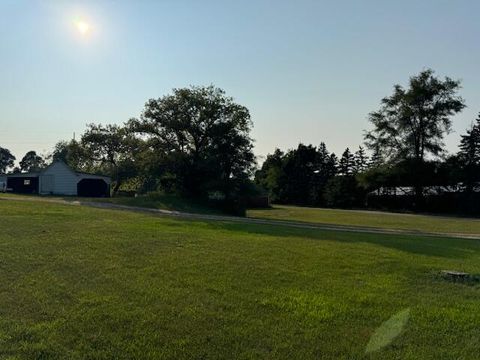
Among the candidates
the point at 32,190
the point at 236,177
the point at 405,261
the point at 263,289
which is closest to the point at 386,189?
the point at 236,177

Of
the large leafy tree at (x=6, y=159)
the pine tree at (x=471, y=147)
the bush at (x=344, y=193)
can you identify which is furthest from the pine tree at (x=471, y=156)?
the large leafy tree at (x=6, y=159)

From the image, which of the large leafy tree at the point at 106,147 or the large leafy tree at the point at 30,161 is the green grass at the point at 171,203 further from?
the large leafy tree at the point at 30,161

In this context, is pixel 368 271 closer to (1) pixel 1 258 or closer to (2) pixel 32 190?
(1) pixel 1 258

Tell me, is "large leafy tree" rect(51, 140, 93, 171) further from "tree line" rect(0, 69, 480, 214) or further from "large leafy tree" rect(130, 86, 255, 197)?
"large leafy tree" rect(130, 86, 255, 197)

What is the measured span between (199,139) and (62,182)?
53.8 ft

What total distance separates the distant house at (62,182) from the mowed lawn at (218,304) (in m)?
36.7

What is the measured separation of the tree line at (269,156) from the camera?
35.9 m

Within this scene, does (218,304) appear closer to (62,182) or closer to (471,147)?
(62,182)

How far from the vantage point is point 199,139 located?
1460 inches

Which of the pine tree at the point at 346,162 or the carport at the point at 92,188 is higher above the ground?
the pine tree at the point at 346,162

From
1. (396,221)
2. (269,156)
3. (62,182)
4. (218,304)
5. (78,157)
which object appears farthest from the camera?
(269,156)

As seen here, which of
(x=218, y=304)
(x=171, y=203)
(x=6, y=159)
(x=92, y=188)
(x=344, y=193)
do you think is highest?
(x=6, y=159)

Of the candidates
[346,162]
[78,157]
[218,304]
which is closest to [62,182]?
[78,157]

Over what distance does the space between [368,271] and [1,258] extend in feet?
20.9
